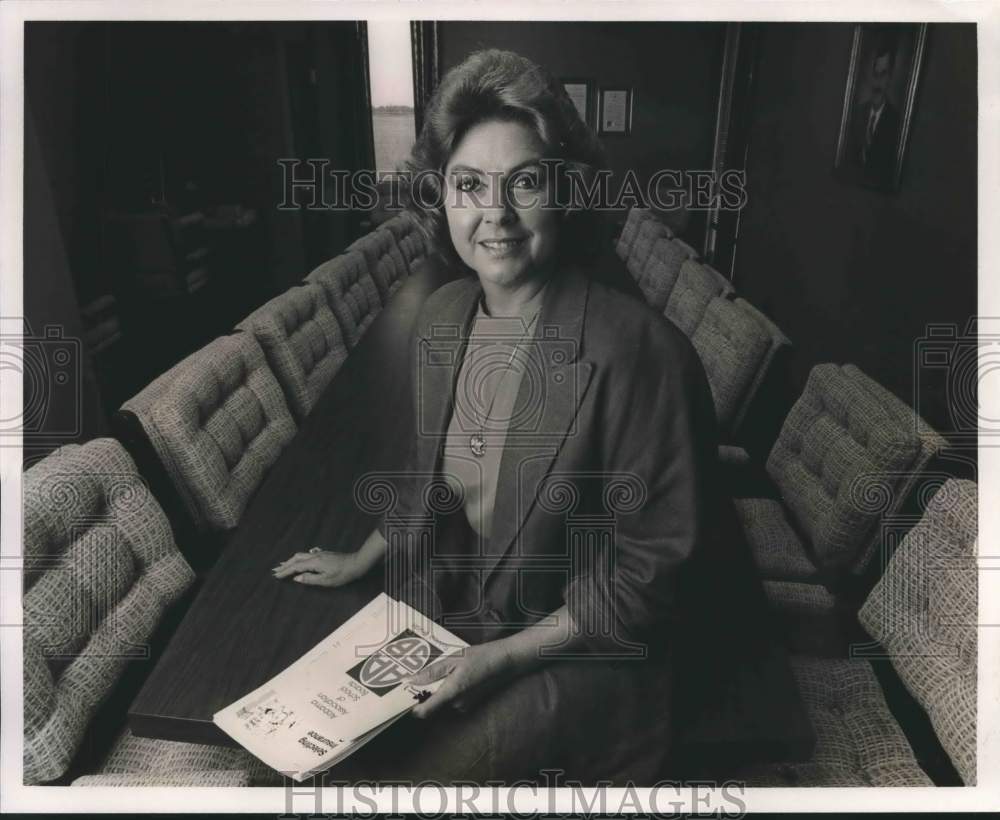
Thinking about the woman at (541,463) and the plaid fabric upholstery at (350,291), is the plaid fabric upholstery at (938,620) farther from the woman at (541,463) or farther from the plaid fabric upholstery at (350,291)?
the plaid fabric upholstery at (350,291)

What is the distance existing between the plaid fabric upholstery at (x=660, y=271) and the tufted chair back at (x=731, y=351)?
6cm

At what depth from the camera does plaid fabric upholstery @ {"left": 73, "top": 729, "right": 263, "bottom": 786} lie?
882 millimetres

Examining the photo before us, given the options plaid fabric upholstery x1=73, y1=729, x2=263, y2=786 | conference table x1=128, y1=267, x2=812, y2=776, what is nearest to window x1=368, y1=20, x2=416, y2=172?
conference table x1=128, y1=267, x2=812, y2=776

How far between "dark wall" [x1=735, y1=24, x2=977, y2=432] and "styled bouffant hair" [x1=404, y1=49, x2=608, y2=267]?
23cm

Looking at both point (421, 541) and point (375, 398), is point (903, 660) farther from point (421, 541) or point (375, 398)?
point (375, 398)

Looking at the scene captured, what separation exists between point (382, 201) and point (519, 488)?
1.11 ft

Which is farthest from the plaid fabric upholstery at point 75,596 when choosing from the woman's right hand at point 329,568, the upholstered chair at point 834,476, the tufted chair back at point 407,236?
the upholstered chair at point 834,476

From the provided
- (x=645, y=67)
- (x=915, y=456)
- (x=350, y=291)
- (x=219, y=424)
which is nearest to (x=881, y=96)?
(x=645, y=67)

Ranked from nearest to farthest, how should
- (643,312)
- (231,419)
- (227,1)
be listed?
(643,312) < (227,1) < (231,419)

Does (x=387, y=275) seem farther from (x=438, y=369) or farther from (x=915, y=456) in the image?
(x=915, y=456)

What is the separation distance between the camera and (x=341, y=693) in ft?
2.58

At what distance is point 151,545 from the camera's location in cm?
93

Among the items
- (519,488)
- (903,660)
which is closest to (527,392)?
(519,488)

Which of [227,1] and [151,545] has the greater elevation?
[227,1]
